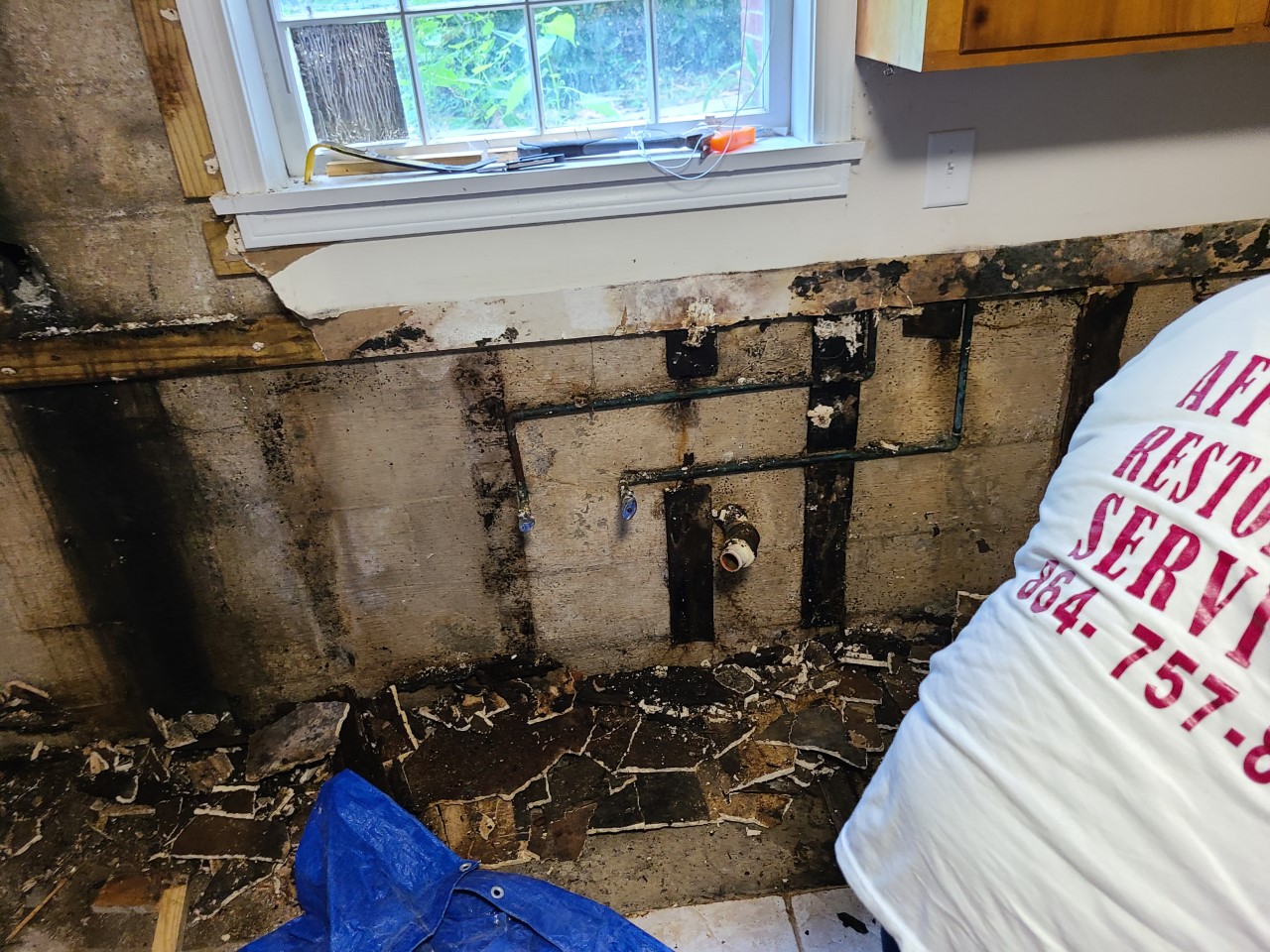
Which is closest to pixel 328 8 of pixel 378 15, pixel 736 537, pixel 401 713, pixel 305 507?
pixel 378 15

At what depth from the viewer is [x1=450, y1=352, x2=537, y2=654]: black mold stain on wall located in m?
1.74

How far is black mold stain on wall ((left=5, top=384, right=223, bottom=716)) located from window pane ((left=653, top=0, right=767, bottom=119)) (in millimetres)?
1265

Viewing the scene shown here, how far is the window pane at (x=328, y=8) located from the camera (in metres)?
1.49

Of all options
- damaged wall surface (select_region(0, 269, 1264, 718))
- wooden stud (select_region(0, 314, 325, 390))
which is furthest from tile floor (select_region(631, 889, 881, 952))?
wooden stud (select_region(0, 314, 325, 390))

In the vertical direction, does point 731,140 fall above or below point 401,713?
above

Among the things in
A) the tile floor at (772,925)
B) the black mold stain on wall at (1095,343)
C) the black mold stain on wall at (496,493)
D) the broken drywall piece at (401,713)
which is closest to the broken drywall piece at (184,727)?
the broken drywall piece at (401,713)

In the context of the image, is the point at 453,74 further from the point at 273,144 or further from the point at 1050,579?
the point at 1050,579

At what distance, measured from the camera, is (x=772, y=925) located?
158 centimetres

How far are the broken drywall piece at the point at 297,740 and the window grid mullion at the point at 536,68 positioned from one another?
4.80ft

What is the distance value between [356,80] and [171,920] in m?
1.75

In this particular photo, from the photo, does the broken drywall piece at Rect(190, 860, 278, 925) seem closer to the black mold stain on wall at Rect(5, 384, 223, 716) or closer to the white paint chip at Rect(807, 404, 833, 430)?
the black mold stain on wall at Rect(5, 384, 223, 716)

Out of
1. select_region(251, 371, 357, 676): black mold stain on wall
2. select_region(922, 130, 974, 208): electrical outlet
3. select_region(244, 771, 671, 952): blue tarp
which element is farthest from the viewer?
select_region(251, 371, 357, 676): black mold stain on wall

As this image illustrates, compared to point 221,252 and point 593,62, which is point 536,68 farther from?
point 221,252

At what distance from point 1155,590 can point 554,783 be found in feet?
4.75
